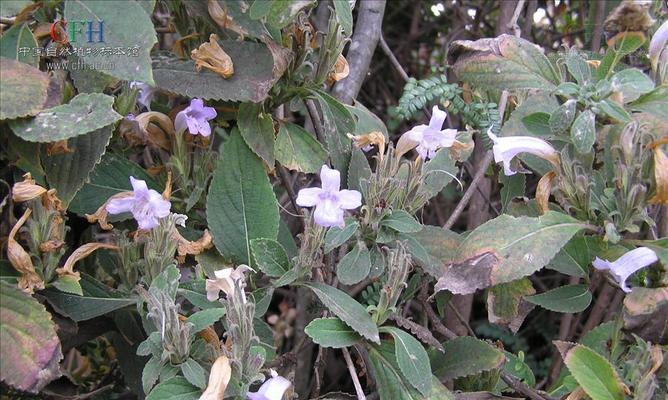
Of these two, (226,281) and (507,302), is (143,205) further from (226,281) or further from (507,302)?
(507,302)

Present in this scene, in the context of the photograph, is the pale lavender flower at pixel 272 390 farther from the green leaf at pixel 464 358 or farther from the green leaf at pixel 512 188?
the green leaf at pixel 512 188

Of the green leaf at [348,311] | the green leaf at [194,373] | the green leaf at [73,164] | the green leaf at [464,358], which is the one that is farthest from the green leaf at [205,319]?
the green leaf at [464,358]

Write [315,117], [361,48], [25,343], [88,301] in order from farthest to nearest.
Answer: [361,48] → [315,117] → [88,301] → [25,343]

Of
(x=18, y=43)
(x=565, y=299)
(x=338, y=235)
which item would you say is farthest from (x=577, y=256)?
(x=18, y=43)

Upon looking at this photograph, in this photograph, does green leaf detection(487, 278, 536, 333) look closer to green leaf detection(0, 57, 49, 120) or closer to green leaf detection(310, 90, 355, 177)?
green leaf detection(310, 90, 355, 177)

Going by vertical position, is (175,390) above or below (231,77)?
below

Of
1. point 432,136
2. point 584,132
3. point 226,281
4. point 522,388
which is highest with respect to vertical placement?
point 584,132

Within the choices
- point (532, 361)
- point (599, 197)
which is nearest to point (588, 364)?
point (599, 197)

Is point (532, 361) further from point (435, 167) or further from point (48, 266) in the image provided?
point (48, 266)
